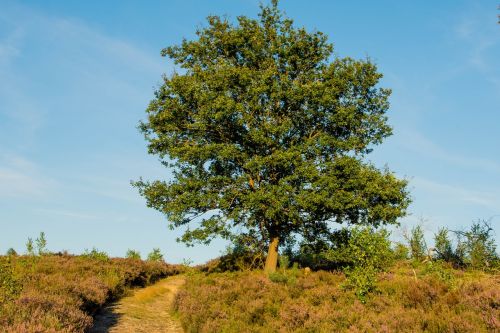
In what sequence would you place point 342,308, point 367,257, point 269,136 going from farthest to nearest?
point 269,136
point 367,257
point 342,308

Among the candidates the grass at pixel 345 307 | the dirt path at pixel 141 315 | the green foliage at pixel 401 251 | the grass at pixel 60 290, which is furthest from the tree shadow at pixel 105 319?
the green foliage at pixel 401 251

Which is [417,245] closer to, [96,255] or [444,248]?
[444,248]

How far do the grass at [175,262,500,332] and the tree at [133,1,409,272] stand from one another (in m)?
5.44

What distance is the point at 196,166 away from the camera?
26828 mm

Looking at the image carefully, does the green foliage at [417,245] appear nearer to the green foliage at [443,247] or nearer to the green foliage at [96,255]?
the green foliage at [443,247]

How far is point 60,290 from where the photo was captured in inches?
655

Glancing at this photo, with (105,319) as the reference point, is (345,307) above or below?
above

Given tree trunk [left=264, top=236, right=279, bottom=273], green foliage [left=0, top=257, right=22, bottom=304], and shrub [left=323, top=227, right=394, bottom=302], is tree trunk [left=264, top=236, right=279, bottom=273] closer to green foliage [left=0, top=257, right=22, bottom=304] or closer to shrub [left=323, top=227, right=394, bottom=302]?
shrub [left=323, top=227, right=394, bottom=302]

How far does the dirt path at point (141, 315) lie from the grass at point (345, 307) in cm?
77

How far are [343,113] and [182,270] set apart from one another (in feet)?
58.0

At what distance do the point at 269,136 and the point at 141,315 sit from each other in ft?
37.7

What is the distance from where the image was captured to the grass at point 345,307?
42.3 ft

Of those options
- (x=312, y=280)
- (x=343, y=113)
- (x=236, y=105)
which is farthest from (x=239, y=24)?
(x=312, y=280)

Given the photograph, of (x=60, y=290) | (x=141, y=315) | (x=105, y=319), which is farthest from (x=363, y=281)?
(x=60, y=290)
